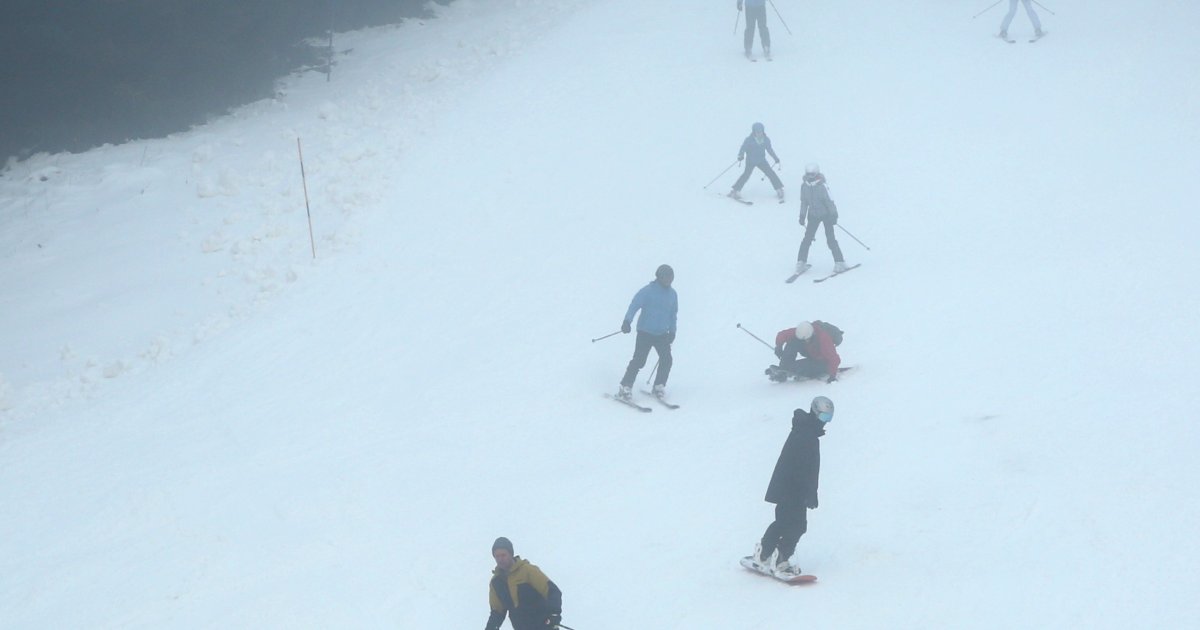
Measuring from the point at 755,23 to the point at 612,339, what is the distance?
1223 centimetres

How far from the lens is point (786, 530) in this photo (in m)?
8.02

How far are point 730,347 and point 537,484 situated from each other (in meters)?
3.84

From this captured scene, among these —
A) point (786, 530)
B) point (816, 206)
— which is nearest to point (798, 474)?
point (786, 530)

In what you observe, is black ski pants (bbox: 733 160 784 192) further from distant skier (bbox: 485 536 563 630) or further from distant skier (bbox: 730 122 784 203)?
distant skier (bbox: 485 536 563 630)

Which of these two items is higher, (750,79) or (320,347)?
(750,79)

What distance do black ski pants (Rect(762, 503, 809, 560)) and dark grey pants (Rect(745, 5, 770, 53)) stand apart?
1709cm

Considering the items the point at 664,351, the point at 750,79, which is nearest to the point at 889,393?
the point at 664,351

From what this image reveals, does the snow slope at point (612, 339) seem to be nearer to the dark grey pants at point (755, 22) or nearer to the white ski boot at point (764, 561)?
the white ski boot at point (764, 561)

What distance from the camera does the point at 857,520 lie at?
914cm

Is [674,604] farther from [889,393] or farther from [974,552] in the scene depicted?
[889,393]

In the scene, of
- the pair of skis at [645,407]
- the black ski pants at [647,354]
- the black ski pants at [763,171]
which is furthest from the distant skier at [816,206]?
the pair of skis at [645,407]

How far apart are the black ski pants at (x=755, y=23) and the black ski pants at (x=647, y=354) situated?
1300 centimetres

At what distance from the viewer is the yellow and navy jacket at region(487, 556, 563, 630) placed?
7012mm

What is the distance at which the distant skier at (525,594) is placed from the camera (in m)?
7.00
